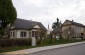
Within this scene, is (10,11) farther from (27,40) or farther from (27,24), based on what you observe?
(27,24)

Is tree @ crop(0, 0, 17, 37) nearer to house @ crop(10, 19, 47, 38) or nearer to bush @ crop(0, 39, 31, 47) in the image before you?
bush @ crop(0, 39, 31, 47)

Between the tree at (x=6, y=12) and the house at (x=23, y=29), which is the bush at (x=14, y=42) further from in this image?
the house at (x=23, y=29)

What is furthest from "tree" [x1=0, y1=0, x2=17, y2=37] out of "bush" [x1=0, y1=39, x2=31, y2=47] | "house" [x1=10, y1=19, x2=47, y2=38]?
"house" [x1=10, y1=19, x2=47, y2=38]

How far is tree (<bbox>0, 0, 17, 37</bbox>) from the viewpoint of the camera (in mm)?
29094

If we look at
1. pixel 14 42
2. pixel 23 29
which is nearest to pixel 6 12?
pixel 14 42

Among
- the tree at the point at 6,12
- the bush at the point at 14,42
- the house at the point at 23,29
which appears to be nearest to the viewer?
the bush at the point at 14,42

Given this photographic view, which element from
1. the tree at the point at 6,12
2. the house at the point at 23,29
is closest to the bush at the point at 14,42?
the tree at the point at 6,12

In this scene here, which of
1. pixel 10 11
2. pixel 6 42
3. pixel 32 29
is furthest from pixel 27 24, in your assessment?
pixel 6 42

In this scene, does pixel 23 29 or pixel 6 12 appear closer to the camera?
pixel 6 12

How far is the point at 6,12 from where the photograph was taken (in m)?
29.4

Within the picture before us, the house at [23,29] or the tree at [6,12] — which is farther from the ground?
the tree at [6,12]

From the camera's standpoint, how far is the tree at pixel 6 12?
29.1 m

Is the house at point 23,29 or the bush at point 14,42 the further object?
the house at point 23,29

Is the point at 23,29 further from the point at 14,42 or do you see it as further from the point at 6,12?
the point at 14,42
